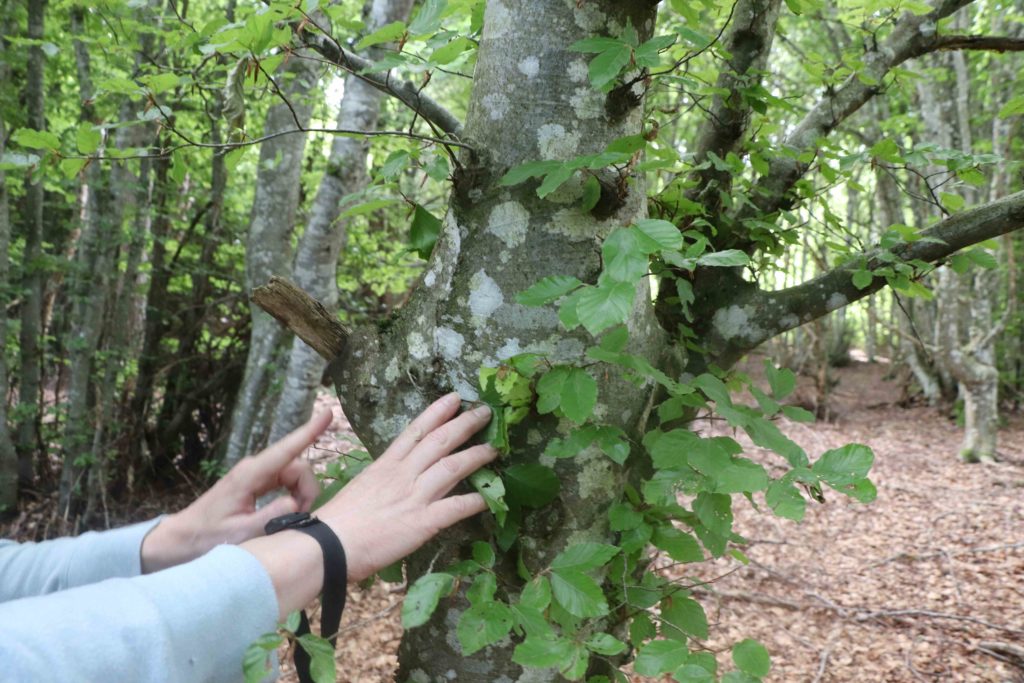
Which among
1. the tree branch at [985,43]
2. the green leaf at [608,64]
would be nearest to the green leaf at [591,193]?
the green leaf at [608,64]

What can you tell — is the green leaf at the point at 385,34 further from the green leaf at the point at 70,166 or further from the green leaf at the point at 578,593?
the green leaf at the point at 578,593

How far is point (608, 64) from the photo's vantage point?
43.1 inches

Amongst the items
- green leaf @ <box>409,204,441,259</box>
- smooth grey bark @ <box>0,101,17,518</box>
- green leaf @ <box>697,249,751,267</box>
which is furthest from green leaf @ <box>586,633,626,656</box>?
A: smooth grey bark @ <box>0,101,17,518</box>

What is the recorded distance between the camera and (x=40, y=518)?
4.86 meters

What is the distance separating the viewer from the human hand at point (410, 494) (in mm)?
1014

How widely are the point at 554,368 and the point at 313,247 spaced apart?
3253mm


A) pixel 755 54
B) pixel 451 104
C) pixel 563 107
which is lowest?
pixel 563 107

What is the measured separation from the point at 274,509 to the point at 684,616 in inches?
38.2

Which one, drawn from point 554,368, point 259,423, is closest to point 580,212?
point 554,368

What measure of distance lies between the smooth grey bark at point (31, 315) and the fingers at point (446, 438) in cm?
467

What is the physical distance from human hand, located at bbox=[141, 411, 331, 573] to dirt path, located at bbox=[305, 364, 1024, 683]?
0.99 metres

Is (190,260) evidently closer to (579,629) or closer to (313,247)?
(313,247)

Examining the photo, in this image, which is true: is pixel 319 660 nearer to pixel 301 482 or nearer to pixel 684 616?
pixel 301 482

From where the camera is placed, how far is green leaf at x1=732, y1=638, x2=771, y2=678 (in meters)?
1.14
